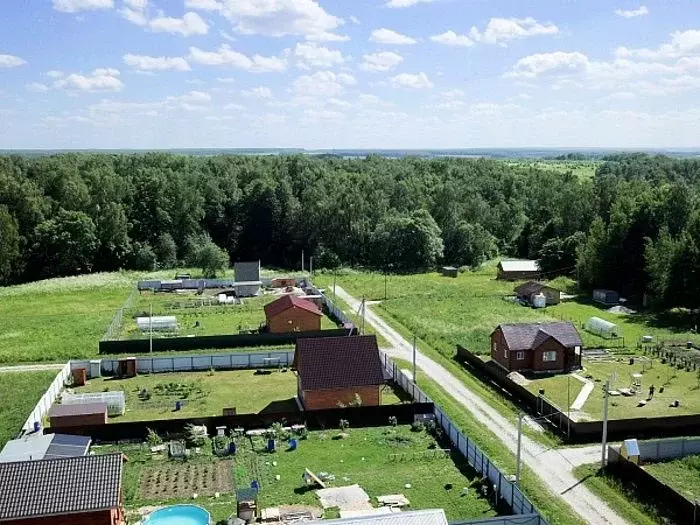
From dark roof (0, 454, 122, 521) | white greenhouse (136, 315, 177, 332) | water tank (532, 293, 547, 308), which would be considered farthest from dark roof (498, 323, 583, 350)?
dark roof (0, 454, 122, 521)

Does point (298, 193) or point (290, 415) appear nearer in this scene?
point (290, 415)

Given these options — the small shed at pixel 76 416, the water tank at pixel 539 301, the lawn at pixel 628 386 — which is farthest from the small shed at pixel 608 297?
the small shed at pixel 76 416

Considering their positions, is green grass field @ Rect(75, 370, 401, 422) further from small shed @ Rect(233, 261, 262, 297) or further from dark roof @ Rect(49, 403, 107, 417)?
small shed @ Rect(233, 261, 262, 297)

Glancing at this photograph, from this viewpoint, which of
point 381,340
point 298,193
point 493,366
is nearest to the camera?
point 493,366

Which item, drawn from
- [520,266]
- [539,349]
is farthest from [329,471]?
[520,266]

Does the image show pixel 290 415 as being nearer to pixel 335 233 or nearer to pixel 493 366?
pixel 493 366

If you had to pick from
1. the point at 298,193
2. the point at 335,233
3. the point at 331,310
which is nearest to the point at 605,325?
the point at 331,310

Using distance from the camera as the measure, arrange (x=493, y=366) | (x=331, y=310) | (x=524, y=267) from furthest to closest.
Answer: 1. (x=524, y=267)
2. (x=331, y=310)
3. (x=493, y=366)
